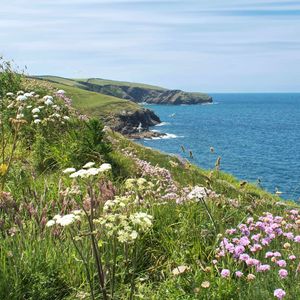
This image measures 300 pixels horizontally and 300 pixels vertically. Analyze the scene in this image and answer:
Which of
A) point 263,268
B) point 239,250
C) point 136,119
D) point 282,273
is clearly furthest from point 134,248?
point 136,119

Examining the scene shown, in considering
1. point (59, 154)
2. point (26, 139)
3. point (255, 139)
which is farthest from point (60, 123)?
point (255, 139)

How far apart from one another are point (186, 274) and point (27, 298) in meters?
1.68

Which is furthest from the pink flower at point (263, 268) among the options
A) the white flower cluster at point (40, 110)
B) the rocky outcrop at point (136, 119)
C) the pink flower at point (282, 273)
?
the rocky outcrop at point (136, 119)

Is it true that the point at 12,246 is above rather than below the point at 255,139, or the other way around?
above

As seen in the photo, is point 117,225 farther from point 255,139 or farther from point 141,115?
point 141,115

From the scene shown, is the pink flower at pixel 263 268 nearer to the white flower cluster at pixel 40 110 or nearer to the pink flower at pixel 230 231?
the pink flower at pixel 230 231

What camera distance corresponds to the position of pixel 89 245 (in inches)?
213

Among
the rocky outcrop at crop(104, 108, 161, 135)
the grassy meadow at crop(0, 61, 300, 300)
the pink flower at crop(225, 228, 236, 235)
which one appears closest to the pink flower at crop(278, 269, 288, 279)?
the grassy meadow at crop(0, 61, 300, 300)

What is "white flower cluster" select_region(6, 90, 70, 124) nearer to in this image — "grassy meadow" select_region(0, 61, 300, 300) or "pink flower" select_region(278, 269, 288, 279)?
"grassy meadow" select_region(0, 61, 300, 300)

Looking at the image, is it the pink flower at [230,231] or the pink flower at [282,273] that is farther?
the pink flower at [230,231]

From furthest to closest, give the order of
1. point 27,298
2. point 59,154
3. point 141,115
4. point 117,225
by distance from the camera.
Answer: point 141,115 → point 59,154 → point 27,298 → point 117,225

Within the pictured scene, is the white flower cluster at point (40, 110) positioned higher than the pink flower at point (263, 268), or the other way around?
the white flower cluster at point (40, 110)

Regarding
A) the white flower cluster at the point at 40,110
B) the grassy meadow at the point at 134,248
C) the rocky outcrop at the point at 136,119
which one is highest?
the white flower cluster at the point at 40,110

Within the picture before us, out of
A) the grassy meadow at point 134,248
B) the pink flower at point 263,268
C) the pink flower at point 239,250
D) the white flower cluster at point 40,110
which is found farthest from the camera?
the white flower cluster at point 40,110
